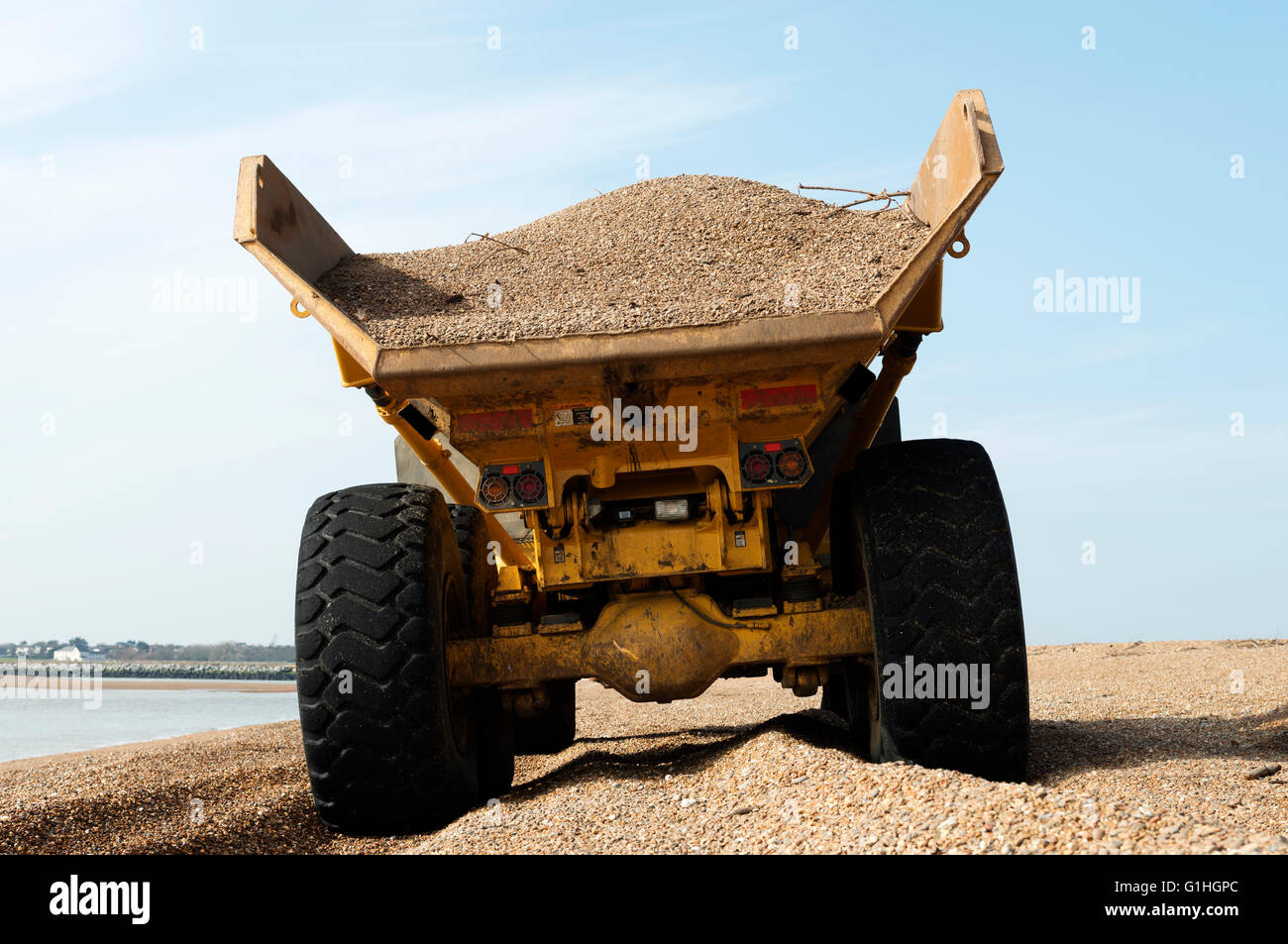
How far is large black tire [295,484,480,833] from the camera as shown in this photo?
4.46 meters

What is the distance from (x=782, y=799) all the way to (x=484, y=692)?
182 centimetres

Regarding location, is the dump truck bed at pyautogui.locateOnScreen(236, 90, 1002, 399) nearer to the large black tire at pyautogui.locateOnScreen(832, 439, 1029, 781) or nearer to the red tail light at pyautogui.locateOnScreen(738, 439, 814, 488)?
the red tail light at pyautogui.locateOnScreen(738, 439, 814, 488)

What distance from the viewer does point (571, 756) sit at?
717cm

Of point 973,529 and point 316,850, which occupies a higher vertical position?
point 973,529

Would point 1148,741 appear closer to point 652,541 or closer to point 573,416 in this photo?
point 652,541

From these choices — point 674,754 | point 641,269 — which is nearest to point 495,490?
point 641,269

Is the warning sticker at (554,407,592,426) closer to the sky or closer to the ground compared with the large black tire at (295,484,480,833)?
closer to the sky

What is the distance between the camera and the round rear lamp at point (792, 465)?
4.64 metres

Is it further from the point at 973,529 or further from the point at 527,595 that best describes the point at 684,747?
the point at 973,529

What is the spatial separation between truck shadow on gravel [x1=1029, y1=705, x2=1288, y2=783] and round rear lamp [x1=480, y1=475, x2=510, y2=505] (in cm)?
234

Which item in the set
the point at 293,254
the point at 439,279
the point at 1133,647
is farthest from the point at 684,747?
the point at 1133,647

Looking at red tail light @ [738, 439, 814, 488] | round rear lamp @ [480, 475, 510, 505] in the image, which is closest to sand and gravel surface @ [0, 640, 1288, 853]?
red tail light @ [738, 439, 814, 488]

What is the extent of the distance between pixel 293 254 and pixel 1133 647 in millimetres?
14491

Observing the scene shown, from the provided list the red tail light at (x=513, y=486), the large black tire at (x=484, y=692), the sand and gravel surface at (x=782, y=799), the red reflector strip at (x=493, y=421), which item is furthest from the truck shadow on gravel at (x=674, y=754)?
the red reflector strip at (x=493, y=421)
